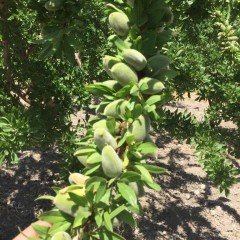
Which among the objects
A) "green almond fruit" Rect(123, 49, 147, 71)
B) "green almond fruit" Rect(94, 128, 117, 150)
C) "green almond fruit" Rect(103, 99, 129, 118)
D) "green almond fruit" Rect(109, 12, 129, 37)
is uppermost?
"green almond fruit" Rect(109, 12, 129, 37)

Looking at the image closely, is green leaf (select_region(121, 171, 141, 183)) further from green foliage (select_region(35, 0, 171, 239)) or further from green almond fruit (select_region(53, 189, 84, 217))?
green almond fruit (select_region(53, 189, 84, 217))

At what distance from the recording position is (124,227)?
3.63m

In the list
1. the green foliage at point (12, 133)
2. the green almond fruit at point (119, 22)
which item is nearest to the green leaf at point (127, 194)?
the green almond fruit at point (119, 22)

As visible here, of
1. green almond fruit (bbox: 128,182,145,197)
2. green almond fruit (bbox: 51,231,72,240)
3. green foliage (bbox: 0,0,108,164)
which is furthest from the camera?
green foliage (bbox: 0,0,108,164)

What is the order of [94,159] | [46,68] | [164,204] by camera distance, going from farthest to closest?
[164,204] → [46,68] → [94,159]

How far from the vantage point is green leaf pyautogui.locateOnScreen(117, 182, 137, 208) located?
0.89m

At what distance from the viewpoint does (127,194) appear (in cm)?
90

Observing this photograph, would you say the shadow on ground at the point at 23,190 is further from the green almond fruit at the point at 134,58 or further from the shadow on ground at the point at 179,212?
the green almond fruit at the point at 134,58

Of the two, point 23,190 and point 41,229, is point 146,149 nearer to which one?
point 41,229

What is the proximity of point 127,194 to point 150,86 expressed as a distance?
28 centimetres

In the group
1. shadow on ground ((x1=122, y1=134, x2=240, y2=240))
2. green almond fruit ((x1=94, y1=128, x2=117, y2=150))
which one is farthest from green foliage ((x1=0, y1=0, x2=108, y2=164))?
shadow on ground ((x1=122, y1=134, x2=240, y2=240))

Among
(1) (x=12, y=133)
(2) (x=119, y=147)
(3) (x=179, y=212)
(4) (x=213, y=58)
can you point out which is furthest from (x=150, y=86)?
(3) (x=179, y=212)

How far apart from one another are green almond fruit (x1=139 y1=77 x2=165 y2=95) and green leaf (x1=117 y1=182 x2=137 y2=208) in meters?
0.25

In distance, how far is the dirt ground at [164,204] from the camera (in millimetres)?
3697
